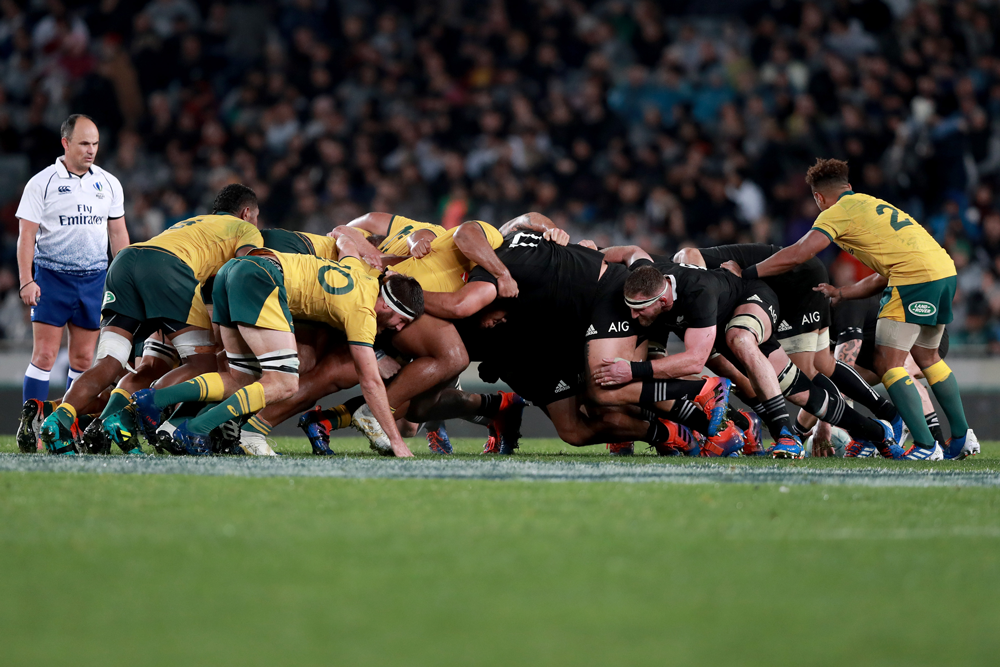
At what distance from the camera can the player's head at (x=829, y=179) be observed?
7.31m

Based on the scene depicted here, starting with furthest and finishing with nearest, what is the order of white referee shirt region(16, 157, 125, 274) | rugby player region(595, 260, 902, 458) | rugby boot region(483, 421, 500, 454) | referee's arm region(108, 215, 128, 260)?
referee's arm region(108, 215, 128, 260) < rugby boot region(483, 421, 500, 454) < white referee shirt region(16, 157, 125, 274) < rugby player region(595, 260, 902, 458)

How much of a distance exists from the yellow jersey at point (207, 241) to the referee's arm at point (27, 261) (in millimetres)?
869

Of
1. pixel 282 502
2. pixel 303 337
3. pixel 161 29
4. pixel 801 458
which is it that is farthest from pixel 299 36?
pixel 282 502

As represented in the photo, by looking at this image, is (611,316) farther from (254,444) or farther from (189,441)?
(189,441)

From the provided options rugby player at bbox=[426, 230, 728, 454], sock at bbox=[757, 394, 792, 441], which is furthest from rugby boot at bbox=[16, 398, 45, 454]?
sock at bbox=[757, 394, 792, 441]

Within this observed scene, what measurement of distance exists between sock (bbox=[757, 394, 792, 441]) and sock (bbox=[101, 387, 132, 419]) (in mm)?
3852

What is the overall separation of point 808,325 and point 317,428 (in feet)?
11.2

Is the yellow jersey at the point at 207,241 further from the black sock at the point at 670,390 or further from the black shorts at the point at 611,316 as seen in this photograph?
the black sock at the point at 670,390

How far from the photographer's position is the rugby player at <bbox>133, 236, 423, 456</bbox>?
581 centimetres

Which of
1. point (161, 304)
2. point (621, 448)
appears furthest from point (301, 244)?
point (621, 448)

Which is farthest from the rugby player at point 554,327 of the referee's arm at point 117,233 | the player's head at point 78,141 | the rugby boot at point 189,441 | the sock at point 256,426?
the player's head at point 78,141

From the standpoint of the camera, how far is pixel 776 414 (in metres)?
6.93

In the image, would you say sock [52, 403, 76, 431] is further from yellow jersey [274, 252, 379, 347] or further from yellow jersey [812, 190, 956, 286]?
yellow jersey [812, 190, 956, 286]

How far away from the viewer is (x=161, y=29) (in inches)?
613
